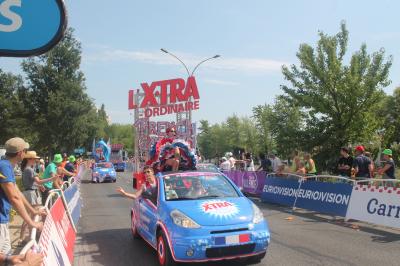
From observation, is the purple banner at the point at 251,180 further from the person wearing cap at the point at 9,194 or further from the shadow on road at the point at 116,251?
the person wearing cap at the point at 9,194

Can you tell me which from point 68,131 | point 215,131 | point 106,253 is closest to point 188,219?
point 106,253

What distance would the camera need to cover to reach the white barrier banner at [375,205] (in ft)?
30.9

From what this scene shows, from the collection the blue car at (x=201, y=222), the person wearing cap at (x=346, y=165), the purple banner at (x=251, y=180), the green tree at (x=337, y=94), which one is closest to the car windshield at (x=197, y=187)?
the blue car at (x=201, y=222)

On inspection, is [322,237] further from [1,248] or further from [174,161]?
[1,248]

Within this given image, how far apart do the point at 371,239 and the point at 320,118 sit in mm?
12801

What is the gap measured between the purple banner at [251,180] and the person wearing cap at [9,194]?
12.5 m

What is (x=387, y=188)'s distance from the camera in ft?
31.9

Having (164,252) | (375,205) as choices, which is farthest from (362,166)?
(164,252)

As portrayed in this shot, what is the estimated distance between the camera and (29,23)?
2.10m

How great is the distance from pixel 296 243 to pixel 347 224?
281cm

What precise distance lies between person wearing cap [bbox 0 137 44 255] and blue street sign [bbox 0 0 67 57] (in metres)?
2.52

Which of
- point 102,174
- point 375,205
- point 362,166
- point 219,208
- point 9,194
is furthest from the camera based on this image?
point 102,174

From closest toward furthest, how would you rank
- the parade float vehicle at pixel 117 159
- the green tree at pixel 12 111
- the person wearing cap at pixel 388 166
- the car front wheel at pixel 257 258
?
1. the car front wheel at pixel 257 258
2. the person wearing cap at pixel 388 166
3. the green tree at pixel 12 111
4. the parade float vehicle at pixel 117 159

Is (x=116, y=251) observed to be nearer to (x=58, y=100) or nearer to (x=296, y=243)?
(x=296, y=243)
